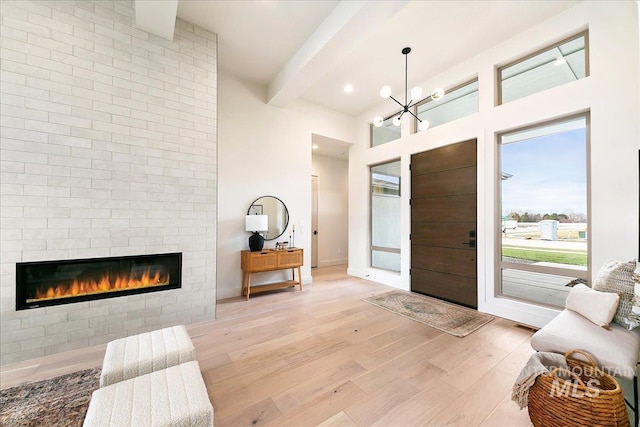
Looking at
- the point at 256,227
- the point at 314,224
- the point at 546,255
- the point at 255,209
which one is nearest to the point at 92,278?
the point at 256,227

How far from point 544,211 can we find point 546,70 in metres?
1.74

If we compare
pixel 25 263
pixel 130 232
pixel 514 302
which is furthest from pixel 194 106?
pixel 514 302

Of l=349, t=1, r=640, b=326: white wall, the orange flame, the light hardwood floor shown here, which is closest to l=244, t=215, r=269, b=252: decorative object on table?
the light hardwood floor

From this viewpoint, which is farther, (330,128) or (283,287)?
(330,128)

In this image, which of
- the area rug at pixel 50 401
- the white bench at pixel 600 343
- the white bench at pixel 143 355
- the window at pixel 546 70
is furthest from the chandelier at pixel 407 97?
the area rug at pixel 50 401

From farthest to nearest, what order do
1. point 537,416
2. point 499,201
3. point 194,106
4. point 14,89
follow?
point 499,201, point 194,106, point 14,89, point 537,416

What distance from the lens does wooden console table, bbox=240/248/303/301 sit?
12.5 feet

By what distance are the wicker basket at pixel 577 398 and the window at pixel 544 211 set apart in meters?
1.72

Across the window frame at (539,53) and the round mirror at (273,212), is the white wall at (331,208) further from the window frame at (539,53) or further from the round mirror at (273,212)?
the window frame at (539,53)

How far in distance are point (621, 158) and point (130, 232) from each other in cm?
512

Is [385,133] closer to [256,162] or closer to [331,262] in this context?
[256,162]

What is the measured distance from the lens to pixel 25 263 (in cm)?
221

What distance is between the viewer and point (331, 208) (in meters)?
6.73

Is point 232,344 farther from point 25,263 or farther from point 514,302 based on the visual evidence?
point 514,302
